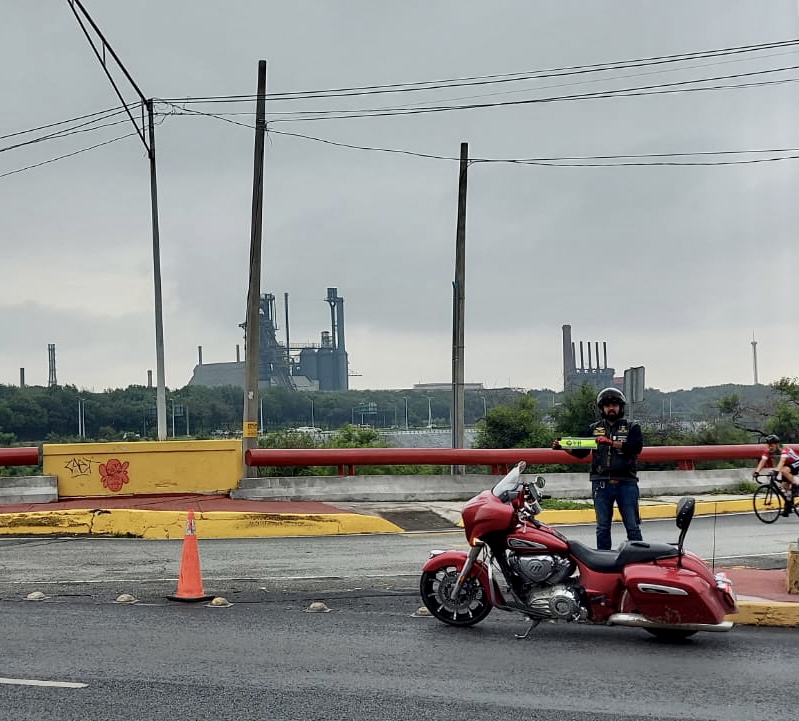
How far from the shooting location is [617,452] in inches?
392

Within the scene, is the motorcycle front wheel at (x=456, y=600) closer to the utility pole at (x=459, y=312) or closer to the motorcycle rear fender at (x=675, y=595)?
the motorcycle rear fender at (x=675, y=595)

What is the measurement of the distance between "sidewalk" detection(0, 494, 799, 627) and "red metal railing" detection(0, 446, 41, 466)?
911 millimetres

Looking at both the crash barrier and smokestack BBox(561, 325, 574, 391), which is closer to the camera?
the crash barrier

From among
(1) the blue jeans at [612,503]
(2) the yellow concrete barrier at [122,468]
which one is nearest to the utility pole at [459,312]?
(2) the yellow concrete barrier at [122,468]

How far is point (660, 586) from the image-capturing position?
309 inches

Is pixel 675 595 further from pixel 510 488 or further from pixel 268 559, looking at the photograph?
pixel 268 559

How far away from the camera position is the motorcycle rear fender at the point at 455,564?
8507mm

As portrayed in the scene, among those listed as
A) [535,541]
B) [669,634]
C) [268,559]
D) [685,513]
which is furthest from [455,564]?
[268,559]

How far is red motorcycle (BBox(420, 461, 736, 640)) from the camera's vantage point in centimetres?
789

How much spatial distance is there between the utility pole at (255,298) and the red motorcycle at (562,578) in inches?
444

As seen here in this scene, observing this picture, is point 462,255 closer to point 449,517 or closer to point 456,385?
point 456,385

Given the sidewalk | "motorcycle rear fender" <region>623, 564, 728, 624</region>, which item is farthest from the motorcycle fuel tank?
the sidewalk

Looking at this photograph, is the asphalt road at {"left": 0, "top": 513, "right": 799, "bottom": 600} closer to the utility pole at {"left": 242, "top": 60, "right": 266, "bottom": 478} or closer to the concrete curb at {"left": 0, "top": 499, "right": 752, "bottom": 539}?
the concrete curb at {"left": 0, "top": 499, "right": 752, "bottom": 539}

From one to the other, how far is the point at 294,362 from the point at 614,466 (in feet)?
276
